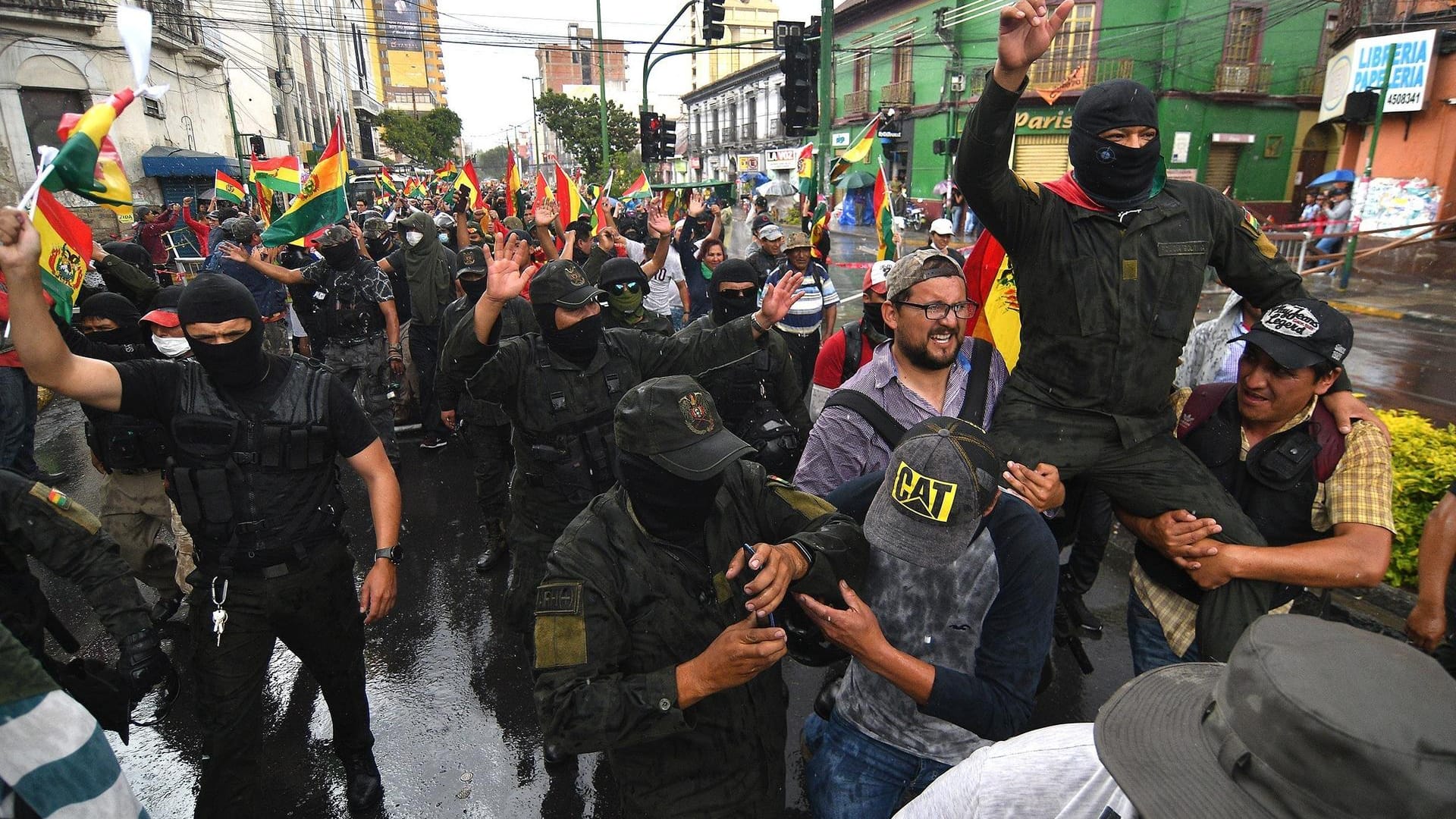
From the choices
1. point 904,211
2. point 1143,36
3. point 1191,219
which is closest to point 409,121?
point 904,211

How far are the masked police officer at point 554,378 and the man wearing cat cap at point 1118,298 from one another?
1305mm

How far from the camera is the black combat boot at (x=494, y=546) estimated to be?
5277mm

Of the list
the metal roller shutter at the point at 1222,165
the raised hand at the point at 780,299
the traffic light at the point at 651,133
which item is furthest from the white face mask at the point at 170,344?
the metal roller shutter at the point at 1222,165

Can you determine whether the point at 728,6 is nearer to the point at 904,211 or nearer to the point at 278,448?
the point at 904,211

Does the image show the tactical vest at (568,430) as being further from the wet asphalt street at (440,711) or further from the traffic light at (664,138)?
the traffic light at (664,138)

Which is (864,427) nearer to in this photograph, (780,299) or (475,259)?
(780,299)

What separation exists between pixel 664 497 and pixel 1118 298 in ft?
5.08

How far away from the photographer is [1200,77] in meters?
26.3

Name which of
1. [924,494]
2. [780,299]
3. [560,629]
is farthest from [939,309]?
[560,629]

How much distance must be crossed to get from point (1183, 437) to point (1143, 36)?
96.1 ft

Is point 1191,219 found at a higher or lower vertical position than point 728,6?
lower

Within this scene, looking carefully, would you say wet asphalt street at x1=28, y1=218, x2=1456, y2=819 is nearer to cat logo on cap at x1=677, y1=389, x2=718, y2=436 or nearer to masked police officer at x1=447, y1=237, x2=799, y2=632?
masked police officer at x1=447, y1=237, x2=799, y2=632

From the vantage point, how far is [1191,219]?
7.95ft

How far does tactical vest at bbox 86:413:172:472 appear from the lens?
141 inches
